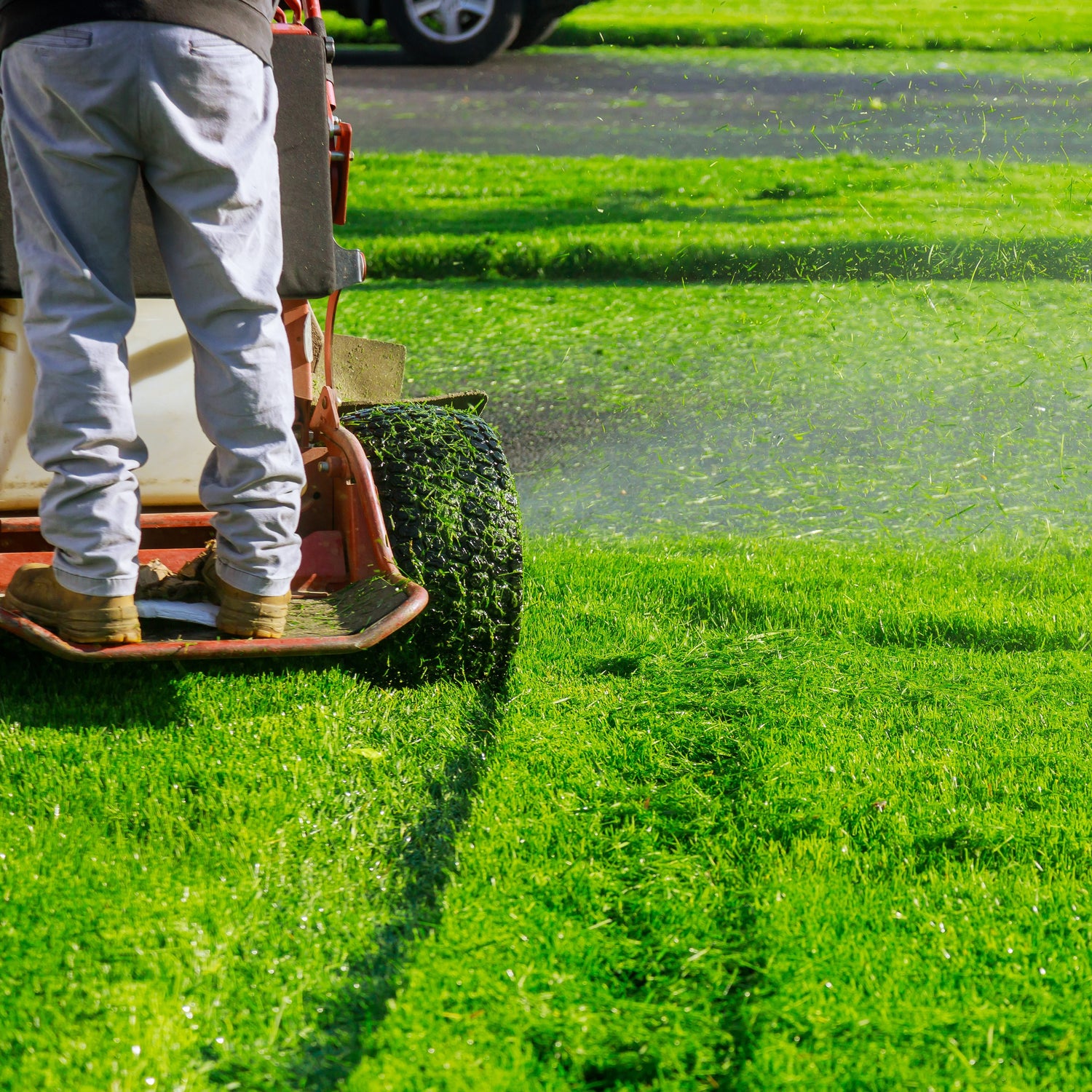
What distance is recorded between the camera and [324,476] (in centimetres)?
315

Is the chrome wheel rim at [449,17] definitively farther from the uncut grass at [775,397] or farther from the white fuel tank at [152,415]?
the white fuel tank at [152,415]

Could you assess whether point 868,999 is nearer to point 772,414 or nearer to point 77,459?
point 77,459

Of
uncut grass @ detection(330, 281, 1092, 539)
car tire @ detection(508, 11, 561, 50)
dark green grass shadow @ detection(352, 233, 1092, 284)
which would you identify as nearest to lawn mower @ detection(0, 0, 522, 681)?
uncut grass @ detection(330, 281, 1092, 539)

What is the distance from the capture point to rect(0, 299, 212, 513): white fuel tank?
2.98 metres

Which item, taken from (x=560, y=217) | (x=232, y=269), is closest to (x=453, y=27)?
(x=560, y=217)

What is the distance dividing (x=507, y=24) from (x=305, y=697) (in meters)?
10.6

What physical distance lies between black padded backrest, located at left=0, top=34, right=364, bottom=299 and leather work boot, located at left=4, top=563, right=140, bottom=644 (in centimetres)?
65

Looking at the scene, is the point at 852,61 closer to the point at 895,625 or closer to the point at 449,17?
the point at 449,17

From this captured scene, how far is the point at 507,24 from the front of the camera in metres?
12.3

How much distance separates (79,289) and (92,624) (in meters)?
0.59

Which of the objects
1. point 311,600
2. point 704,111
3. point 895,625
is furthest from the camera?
point 704,111

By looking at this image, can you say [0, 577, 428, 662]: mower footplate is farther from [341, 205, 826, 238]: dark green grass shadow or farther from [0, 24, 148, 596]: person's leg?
[341, 205, 826, 238]: dark green grass shadow

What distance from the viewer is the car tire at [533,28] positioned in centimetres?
1267

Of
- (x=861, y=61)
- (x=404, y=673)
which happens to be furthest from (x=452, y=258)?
(x=861, y=61)
